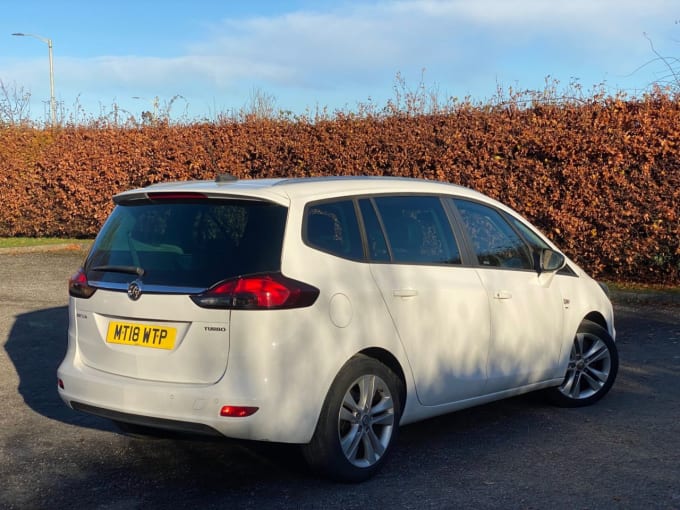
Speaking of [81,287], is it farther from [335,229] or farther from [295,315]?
[335,229]

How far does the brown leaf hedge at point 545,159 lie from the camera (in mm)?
12141

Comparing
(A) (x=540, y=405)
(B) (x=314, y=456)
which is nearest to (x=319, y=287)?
(B) (x=314, y=456)

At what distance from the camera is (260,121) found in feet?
54.6

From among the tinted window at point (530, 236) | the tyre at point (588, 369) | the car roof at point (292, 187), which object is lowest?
the tyre at point (588, 369)

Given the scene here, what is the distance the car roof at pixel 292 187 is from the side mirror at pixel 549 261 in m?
1.02

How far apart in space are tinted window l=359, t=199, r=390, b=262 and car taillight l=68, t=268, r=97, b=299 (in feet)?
5.39

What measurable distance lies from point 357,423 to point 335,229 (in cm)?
112

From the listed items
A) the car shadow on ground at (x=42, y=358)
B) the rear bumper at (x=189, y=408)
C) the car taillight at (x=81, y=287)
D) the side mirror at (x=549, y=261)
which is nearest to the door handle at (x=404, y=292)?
the rear bumper at (x=189, y=408)

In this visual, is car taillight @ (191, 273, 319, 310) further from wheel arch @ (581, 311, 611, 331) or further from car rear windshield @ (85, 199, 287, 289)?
wheel arch @ (581, 311, 611, 331)

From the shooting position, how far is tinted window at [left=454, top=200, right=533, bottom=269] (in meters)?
6.14

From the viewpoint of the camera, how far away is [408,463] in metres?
5.46

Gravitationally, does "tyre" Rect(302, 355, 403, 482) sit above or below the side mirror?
below

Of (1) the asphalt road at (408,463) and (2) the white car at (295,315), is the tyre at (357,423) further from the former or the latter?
(1) the asphalt road at (408,463)

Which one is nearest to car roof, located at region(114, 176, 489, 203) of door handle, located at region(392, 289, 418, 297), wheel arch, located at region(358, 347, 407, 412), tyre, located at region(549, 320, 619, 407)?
door handle, located at region(392, 289, 418, 297)
